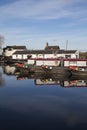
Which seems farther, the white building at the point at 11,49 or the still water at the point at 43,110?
the white building at the point at 11,49

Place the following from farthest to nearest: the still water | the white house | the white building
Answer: the white building, the white house, the still water

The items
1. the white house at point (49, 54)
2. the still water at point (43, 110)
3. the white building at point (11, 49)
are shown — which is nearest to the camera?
the still water at point (43, 110)

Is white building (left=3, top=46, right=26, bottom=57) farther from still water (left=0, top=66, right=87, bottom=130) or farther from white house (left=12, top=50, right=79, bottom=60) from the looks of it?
still water (left=0, top=66, right=87, bottom=130)

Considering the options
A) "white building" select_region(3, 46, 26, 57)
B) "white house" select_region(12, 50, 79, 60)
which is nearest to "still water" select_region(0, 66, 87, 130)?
"white house" select_region(12, 50, 79, 60)

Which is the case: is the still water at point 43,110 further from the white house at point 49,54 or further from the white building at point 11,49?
the white building at point 11,49

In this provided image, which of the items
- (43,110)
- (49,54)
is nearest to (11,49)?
(49,54)

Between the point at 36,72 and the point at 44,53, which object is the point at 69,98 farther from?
the point at 44,53

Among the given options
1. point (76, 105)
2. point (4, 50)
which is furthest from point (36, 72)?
point (4, 50)

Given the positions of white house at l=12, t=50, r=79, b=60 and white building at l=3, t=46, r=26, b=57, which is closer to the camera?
white house at l=12, t=50, r=79, b=60

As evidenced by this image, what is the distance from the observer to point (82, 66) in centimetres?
4738

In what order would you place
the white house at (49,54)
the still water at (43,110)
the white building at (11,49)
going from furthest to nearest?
the white building at (11,49), the white house at (49,54), the still water at (43,110)

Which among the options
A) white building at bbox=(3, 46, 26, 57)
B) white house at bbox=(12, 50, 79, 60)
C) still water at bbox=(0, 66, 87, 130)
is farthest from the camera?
white building at bbox=(3, 46, 26, 57)

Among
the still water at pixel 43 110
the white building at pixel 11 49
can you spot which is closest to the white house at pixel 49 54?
the white building at pixel 11 49

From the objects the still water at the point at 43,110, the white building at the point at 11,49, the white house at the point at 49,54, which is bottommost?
the still water at the point at 43,110
